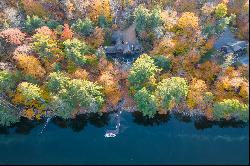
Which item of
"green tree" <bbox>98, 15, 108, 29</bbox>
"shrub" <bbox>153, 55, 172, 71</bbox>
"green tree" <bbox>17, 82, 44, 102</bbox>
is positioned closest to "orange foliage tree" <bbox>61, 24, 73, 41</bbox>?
"green tree" <bbox>98, 15, 108, 29</bbox>

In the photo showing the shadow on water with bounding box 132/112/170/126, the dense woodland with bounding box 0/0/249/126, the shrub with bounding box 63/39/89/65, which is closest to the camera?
the dense woodland with bounding box 0/0/249/126

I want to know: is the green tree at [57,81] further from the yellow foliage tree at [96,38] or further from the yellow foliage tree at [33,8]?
the yellow foliage tree at [33,8]

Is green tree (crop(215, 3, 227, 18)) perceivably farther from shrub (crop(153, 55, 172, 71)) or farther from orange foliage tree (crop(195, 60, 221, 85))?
shrub (crop(153, 55, 172, 71))

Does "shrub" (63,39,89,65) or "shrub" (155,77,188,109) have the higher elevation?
"shrub" (63,39,89,65)

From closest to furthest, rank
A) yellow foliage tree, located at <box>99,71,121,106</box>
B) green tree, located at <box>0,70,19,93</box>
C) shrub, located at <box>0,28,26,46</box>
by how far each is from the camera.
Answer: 1. yellow foliage tree, located at <box>99,71,121,106</box>
2. green tree, located at <box>0,70,19,93</box>
3. shrub, located at <box>0,28,26,46</box>

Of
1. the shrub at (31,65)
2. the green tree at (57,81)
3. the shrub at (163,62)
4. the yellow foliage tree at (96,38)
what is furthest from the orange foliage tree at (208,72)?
the shrub at (31,65)

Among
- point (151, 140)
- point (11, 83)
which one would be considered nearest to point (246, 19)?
point (151, 140)

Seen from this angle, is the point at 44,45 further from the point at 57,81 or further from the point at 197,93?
the point at 197,93
